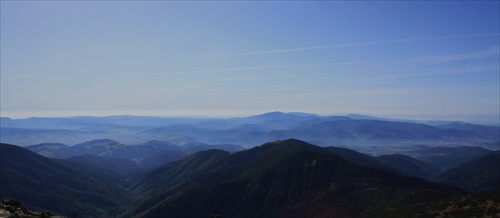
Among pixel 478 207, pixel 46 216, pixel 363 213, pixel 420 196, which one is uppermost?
pixel 46 216

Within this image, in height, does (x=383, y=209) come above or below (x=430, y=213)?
below

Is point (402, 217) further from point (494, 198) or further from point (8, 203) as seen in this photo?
point (8, 203)

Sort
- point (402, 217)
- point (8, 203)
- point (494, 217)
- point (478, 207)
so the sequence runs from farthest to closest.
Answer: point (402, 217), point (478, 207), point (494, 217), point (8, 203)

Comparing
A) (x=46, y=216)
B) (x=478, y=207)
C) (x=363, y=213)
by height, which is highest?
(x=46, y=216)

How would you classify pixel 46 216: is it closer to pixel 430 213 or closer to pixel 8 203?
pixel 8 203

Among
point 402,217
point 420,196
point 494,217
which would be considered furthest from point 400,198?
point 494,217

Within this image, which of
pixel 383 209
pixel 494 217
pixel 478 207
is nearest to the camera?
pixel 494 217

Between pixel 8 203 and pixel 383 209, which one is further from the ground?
pixel 8 203

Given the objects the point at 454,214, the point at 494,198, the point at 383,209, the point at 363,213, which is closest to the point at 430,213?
the point at 454,214

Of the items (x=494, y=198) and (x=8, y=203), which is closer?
(x=8, y=203)
